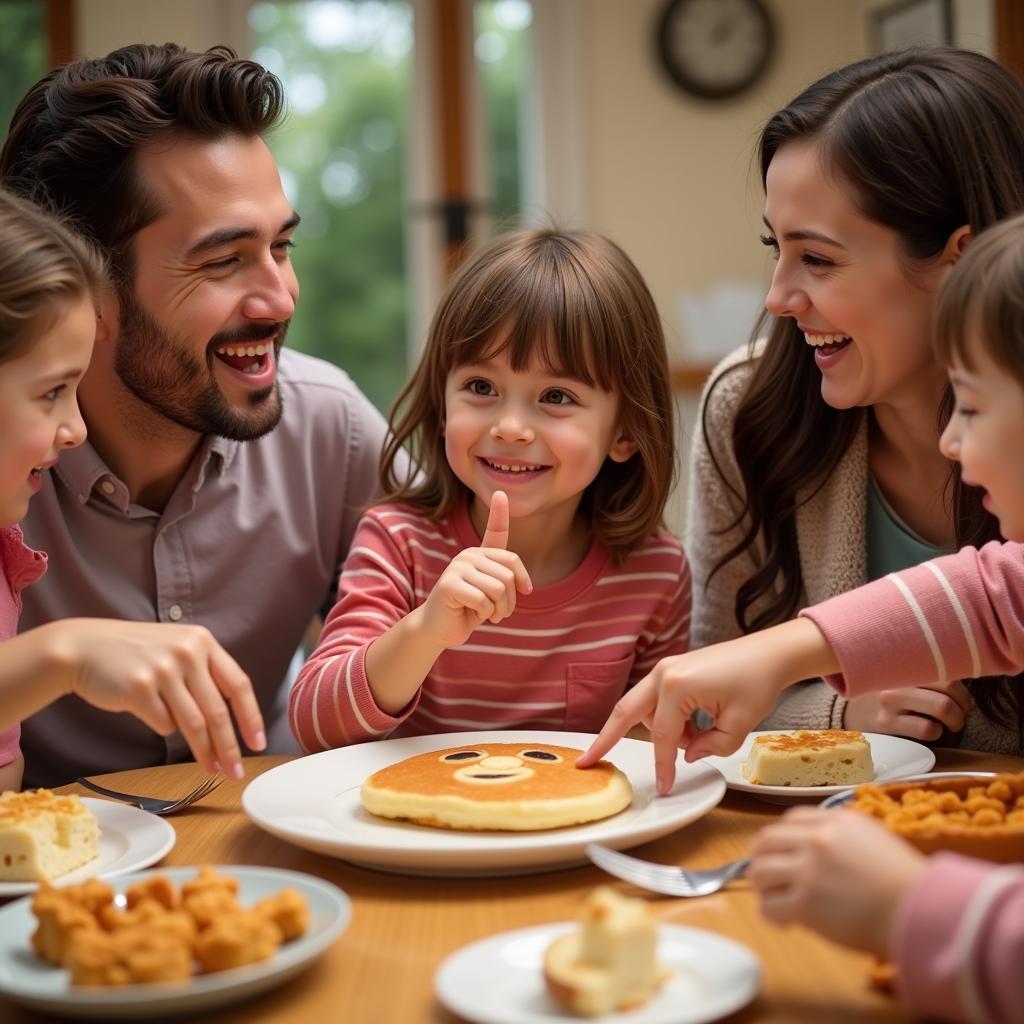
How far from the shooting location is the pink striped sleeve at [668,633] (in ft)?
6.02

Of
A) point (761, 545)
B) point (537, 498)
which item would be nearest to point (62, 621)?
point (537, 498)

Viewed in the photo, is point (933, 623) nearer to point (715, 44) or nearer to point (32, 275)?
point (32, 275)

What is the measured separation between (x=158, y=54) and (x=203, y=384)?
1.71ft

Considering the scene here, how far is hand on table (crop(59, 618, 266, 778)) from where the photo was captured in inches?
44.1

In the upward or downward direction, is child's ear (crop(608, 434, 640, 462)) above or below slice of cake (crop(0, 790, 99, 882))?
above

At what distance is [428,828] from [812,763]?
1.34 ft

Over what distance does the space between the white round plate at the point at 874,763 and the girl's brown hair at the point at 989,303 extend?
1.47 ft

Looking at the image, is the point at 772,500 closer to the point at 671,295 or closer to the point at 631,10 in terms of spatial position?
the point at 671,295

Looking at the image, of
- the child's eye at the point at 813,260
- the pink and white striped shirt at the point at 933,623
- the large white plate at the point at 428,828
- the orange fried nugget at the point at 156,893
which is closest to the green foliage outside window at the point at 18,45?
the child's eye at the point at 813,260

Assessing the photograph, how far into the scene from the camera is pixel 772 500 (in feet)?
6.52

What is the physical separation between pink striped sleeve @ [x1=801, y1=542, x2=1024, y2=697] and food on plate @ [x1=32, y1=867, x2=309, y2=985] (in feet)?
2.10

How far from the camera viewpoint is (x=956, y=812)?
1062 mm

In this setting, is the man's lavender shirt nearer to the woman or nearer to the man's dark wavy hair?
the man's dark wavy hair

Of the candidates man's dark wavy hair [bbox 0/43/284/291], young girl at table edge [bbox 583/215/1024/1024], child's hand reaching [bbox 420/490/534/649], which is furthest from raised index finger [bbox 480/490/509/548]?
man's dark wavy hair [bbox 0/43/284/291]
